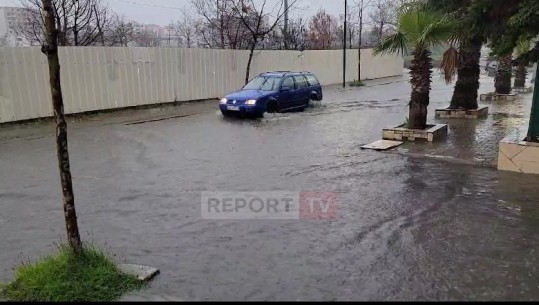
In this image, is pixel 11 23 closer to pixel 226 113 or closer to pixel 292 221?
pixel 226 113

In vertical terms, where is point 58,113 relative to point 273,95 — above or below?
above

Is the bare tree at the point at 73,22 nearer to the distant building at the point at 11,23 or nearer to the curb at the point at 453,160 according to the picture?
the distant building at the point at 11,23

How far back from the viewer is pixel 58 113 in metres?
3.85

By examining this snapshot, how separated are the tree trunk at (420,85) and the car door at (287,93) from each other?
19.7ft

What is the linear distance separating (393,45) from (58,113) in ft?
26.7

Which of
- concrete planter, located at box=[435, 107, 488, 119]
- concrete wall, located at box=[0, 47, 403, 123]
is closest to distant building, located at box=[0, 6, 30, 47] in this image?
concrete wall, located at box=[0, 47, 403, 123]

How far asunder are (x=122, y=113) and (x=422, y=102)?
9.73 m

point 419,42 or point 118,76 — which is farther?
point 118,76

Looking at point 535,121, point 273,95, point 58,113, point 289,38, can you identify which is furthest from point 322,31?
point 58,113

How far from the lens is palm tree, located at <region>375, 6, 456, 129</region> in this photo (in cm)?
906

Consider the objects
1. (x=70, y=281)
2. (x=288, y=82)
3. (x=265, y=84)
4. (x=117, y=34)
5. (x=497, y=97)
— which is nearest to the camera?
(x=70, y=281)

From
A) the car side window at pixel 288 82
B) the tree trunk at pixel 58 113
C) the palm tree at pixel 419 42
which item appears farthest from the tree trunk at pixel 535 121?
the car side window at pixel 288 82

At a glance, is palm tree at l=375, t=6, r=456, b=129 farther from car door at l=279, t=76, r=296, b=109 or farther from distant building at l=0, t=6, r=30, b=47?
distant building at l=0, t=6, r=30, b=47

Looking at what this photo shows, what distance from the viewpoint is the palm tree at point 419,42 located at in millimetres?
9062
